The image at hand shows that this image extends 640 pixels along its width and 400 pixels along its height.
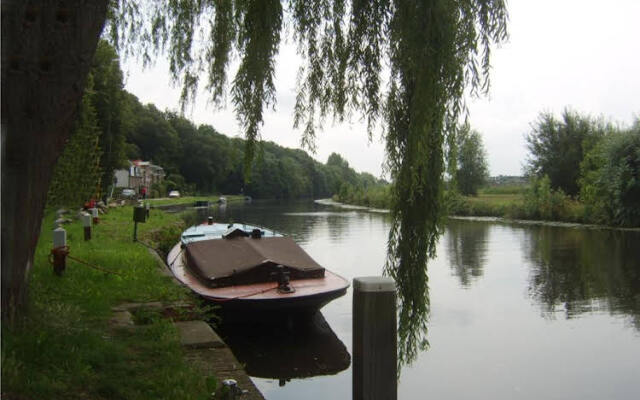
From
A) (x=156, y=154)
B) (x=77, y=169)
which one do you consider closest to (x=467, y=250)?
(x=77, y=169)

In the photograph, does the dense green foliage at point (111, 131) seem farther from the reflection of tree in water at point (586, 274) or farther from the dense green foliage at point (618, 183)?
the dense green foliage at point (618, 183)

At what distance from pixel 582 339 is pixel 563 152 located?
104 ft

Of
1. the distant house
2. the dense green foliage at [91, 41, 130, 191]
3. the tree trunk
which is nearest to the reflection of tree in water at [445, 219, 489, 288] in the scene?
the tree trunk

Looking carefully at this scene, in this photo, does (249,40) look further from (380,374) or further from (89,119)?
(89,119)

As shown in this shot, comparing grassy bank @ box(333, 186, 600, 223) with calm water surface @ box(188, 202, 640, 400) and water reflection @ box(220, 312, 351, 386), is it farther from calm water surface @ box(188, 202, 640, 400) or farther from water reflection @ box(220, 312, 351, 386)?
water reflection @ box(220, 312, 351, 386)

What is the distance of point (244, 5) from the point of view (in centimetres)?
521

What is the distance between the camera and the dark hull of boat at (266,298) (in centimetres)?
796

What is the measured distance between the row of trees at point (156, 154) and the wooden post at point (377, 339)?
1230mm

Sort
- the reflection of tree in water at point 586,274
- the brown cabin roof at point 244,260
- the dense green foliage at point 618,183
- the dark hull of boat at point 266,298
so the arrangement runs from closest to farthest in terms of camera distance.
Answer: the dark hull of boat at point 266,298 → the brown cabin roof at point 244,260 → the reflection of tree in water at point 586,274 → the dense green foliage at point 618,183

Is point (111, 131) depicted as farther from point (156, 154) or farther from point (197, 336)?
point (156, 154)

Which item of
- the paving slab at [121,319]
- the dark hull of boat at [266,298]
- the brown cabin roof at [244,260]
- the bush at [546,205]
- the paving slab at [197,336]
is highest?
the bush at [546,205]

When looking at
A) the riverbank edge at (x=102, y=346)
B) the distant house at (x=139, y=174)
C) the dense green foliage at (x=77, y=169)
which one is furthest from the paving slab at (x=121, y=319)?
the distant house at (x=139, y=174)

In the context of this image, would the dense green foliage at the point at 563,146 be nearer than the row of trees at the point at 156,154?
No

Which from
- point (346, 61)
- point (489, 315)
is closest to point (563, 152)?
point (489, 315)
